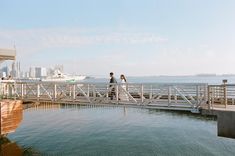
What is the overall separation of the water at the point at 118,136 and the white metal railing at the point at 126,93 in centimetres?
239

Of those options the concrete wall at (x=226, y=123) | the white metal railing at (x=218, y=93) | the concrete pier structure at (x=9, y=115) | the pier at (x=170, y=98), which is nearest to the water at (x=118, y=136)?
the concrete pier structure at (x=9, y=115)

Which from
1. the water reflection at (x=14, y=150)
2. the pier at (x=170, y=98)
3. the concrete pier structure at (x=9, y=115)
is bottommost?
the water reflection at (x=14, y=150)

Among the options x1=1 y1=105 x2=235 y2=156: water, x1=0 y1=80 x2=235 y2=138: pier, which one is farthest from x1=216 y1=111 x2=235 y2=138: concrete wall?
x1=1 y1=105 x2=235 y2=156: water

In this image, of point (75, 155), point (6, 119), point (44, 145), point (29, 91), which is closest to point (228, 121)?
point (75, 155)

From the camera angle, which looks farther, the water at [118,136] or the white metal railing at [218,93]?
the water at [118,136]

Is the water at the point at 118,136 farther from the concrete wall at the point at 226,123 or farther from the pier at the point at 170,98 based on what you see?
the concrete wall at the point at 226,123

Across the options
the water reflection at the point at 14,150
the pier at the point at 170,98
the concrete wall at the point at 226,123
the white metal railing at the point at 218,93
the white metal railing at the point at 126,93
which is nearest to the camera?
the concrete wall at the point at 226,123

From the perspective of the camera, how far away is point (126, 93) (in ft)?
47.1

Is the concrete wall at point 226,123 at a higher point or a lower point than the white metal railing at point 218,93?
lower

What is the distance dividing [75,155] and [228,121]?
23.3 ft

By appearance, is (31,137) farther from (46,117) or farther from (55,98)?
(46,117)

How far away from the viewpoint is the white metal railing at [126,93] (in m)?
12.6

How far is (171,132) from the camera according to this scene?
18.4 metres

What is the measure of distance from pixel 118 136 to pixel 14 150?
6016mm
